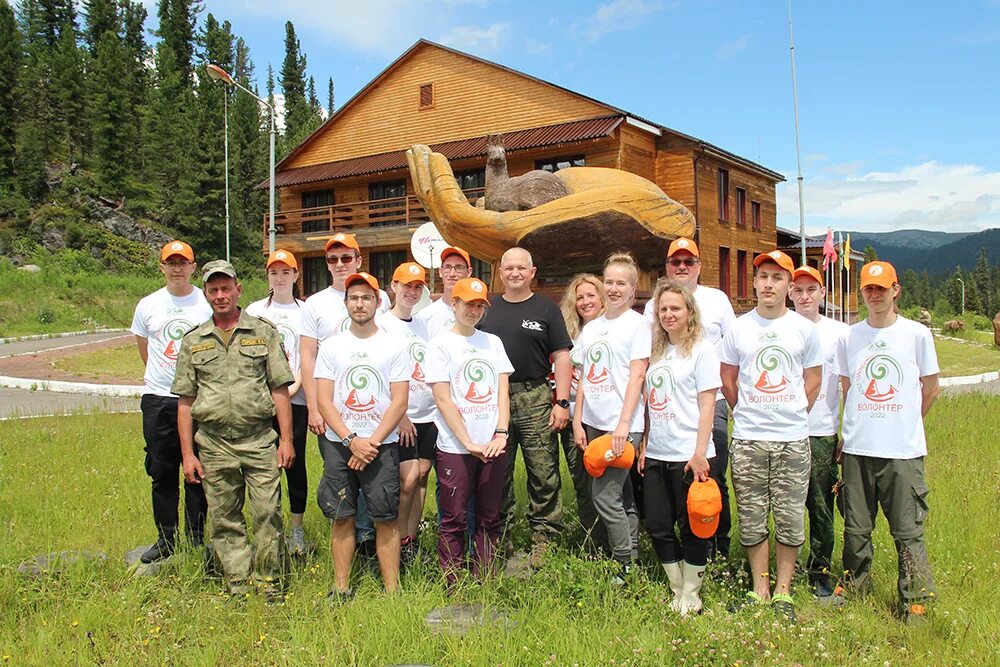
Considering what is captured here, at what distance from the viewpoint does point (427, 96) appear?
22.6 meters

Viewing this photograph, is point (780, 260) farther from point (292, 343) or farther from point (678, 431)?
point (292, 343)

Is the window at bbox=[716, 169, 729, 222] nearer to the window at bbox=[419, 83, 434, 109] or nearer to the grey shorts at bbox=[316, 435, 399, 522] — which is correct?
the window at bbox=[419, 83, 434, 109]

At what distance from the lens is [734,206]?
2180 centimetres

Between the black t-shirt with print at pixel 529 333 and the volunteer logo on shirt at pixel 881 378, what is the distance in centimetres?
161

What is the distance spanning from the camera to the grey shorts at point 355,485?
3.86m

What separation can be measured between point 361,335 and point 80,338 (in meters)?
23.3

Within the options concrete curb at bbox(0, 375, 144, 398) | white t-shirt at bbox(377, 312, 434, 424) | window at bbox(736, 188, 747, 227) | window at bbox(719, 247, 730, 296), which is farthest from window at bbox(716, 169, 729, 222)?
white t-shirt at bbox(377, 312, 434, 424)

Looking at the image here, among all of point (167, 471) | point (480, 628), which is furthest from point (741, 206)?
point (480, 628)

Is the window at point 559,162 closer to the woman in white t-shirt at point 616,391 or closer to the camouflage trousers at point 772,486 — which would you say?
the woman in white t-shirt at point 616,391

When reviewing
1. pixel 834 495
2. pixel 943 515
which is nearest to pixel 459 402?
pixel 834 495

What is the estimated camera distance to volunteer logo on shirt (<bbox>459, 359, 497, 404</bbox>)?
3.98 metres

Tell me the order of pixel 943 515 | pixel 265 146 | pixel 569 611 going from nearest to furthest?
1. pixel 569 611
2. pixel 943 515
3. pixel 265 146

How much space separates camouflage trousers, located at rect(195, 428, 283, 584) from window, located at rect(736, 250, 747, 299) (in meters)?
19.7

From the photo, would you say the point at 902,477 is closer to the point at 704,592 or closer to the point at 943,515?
the point at 704,592
